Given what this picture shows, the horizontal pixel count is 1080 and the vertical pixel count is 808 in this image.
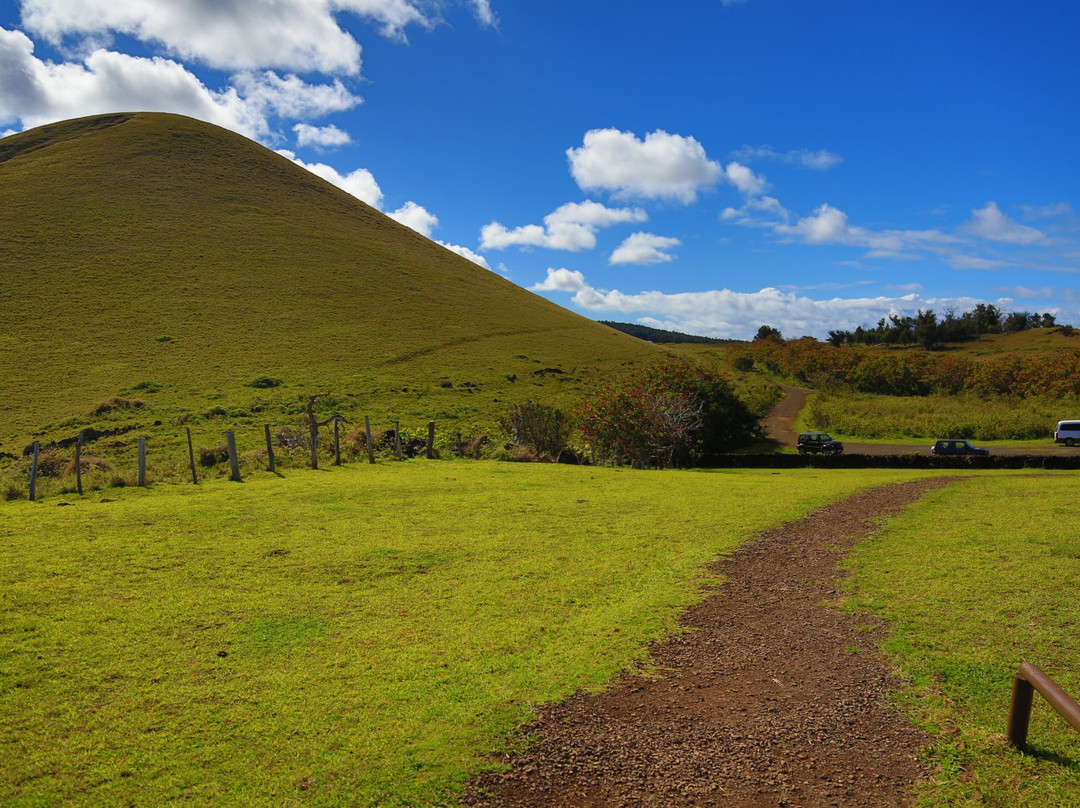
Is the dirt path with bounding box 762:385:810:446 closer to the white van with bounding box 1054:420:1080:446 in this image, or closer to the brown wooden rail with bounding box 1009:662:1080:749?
the white van with bounding box 1054:420:1080:446

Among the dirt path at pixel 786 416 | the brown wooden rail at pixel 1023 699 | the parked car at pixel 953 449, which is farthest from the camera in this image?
the dirt path at pixel 786 416

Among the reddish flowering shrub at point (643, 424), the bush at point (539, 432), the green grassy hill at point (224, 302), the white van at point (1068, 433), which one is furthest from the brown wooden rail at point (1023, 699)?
the white van at point (1068, 433)

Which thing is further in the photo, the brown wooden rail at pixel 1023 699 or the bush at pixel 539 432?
the bush at pixel 539 432

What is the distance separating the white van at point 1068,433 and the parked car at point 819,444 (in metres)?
14.9

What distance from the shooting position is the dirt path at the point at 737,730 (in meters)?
5.01

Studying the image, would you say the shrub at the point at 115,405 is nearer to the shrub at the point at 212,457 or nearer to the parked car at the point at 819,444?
the shrub at the point at 212,457

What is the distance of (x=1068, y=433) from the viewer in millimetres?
41188

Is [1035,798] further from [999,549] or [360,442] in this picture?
[360,442]

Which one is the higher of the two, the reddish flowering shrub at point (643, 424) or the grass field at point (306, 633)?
the reddish flowering shrub at point (643, 424)

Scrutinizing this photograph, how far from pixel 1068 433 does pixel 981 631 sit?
142 ft

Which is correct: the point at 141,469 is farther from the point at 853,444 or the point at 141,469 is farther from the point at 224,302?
the point at 224,302

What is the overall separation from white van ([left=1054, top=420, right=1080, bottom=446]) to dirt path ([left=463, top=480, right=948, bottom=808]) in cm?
4330

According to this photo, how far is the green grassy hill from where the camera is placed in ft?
146

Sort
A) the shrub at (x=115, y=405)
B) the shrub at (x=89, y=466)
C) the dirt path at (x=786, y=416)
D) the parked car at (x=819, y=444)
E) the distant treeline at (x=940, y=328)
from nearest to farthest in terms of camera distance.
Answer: the shrub at (x=89, y=466)
the parked car at (x=819, y=444)
the shrub at (x=115, y=405)
the dirt path at (x=786, y=416)
the distant treeline at (x=940, y=328)
